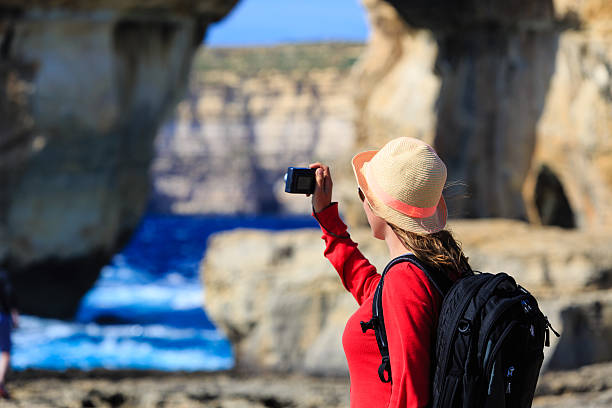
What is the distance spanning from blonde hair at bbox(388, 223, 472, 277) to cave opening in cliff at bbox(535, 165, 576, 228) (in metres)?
9.59

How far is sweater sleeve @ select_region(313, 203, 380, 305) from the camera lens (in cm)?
242

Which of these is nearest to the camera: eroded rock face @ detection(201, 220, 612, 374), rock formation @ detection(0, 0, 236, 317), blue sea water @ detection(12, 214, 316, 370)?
eroded rock face @ detection(201, 220, 612, 374)

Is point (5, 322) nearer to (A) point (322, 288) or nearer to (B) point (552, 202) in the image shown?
(A) point (322, 288)

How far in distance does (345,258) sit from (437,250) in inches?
18.2

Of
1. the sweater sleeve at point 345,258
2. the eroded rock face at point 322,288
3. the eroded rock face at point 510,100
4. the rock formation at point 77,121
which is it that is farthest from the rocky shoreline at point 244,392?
the rock formation at point 77,121

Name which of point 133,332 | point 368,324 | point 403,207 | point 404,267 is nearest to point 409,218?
point 403,207

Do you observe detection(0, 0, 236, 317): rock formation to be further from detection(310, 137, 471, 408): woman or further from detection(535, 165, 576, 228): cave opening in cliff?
detection(310, 137, 471, 408): woman

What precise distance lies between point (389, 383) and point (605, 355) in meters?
5.40

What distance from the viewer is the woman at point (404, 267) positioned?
1.90 meters

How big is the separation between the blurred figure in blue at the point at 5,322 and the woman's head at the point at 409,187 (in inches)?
187

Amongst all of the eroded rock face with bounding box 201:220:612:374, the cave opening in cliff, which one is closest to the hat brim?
the eroded rock face with bounding box 201:220:612:374

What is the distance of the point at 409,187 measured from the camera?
2133mm

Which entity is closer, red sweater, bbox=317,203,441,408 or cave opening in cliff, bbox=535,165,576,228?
red sweater, bbox=317,203,441,408

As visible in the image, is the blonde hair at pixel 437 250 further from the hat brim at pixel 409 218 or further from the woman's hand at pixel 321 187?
the woman's hand at pixel 321 187
